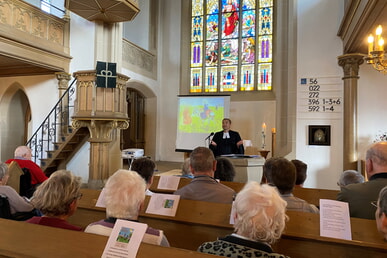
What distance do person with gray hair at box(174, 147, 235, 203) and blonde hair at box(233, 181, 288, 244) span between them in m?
1.01

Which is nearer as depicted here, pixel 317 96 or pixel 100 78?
pixel 100 78

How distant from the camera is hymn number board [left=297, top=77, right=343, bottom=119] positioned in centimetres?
639

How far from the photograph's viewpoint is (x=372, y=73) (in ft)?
20.6

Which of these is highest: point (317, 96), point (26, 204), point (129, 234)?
point (317, 96)

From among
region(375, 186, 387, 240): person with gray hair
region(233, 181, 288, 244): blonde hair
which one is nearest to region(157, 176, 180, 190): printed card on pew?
region(233, 181, 288, 244): blonde hair

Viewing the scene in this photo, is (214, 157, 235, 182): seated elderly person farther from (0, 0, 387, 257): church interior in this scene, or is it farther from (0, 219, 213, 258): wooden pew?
(0, 219, 213, 258): wooden pew

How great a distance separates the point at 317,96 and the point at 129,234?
601cm

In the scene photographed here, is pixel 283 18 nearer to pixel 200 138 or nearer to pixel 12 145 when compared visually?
pixel 200 138

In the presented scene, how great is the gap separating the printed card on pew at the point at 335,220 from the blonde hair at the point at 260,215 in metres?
0.56

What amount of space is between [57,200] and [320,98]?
5986mm

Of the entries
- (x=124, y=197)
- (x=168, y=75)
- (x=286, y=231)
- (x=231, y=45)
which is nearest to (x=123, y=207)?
(x=124, y=197)

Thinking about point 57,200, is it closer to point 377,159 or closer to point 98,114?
point 377,159

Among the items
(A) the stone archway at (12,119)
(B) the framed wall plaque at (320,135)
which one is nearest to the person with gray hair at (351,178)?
(B) the framed wall plaque at (320,135)

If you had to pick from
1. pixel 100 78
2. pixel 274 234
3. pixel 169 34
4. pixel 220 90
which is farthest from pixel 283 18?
pixel 274 234
